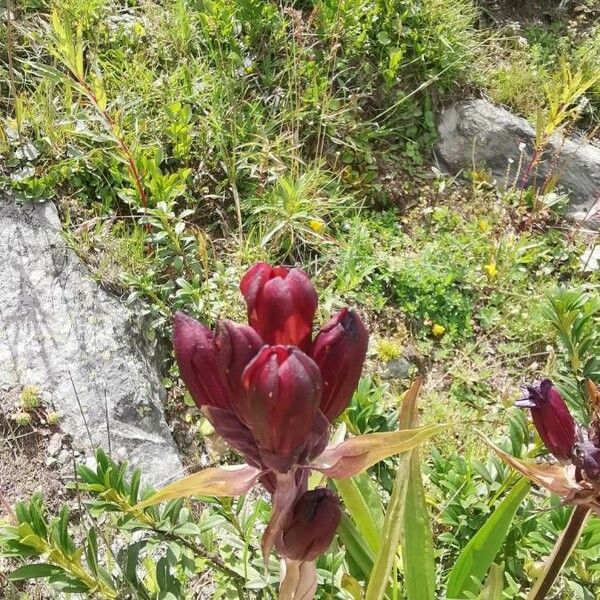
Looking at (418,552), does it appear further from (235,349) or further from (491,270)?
(491,270)

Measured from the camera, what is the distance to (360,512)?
47.3 inches

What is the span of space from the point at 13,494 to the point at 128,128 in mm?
1330

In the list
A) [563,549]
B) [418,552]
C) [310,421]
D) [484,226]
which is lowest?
[484,226]

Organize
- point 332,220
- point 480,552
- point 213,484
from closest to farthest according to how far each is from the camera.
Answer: point 213,484 → point 480,552 → point 332,220

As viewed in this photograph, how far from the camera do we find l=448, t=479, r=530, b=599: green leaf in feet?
4.04

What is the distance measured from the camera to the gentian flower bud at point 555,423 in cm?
103

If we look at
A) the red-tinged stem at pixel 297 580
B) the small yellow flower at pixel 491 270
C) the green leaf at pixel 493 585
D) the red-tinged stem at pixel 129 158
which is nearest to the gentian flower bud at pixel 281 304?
the red-tinged stem at pixel 297 580

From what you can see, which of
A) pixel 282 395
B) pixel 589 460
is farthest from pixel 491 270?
pixel 282 395

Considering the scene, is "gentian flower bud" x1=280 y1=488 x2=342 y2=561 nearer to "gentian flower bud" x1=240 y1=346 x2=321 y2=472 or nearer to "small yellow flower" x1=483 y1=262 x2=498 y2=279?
"gentian flower bud" x1=240 y1=346 x2=321 y2=472

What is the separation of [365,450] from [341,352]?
4.6 inches

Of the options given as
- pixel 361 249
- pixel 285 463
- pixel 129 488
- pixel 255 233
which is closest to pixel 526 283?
pixel 361 249

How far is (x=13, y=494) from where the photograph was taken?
6.15ft

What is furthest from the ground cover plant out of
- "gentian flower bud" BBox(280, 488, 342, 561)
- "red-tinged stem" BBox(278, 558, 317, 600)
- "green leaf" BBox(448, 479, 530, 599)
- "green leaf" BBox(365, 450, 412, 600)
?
"gentian flower bud" BBox(280, 488, 342, 561)

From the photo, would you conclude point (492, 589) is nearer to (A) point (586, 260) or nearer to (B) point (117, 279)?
(B) point (117, 279)
